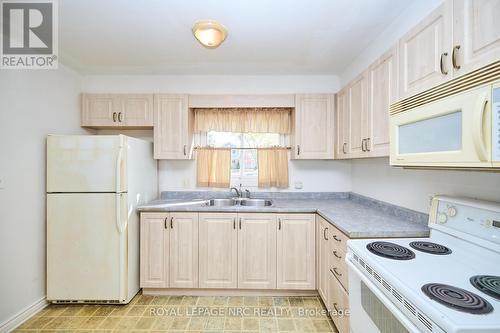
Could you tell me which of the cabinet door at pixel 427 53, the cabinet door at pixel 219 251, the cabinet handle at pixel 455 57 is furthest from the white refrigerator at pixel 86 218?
the cabinet handle at pixel 455 57

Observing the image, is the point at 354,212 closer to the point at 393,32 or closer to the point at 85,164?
the point at 393,32

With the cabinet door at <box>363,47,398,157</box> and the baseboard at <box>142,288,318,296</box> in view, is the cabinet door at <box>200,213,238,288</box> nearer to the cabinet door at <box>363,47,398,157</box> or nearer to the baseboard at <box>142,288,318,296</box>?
the baseboard at <box>142,288,318,296</box>

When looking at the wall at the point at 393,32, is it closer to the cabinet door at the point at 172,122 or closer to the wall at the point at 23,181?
the cabinet door at the point at 172,122

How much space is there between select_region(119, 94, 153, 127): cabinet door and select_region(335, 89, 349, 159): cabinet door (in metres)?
2.17

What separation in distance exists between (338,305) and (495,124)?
1553 millimetres

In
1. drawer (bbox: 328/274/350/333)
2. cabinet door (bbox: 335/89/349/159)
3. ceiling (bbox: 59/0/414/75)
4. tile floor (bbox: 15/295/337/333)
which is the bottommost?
tile floor (bbox: 15/295/337/333)

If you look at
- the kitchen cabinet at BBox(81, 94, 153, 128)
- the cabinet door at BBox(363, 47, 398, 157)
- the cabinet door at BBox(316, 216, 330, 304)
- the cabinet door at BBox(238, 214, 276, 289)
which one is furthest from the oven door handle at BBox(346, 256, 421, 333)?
the kitchen cabinet at BBox(81, 94, 153, 128)

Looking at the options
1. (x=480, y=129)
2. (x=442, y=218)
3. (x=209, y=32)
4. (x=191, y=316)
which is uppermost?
(x=209, y=32)

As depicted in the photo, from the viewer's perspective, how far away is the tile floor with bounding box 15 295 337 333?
6.22 ft

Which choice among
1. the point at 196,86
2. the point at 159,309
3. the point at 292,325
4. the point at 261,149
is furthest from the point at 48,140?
the point at 292,325

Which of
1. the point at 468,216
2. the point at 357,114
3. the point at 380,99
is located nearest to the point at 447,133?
the point at 468,216

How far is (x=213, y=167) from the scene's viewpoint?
2.90 m

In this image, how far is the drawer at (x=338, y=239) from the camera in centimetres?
162

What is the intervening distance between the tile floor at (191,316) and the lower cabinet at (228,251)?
0.48ft
